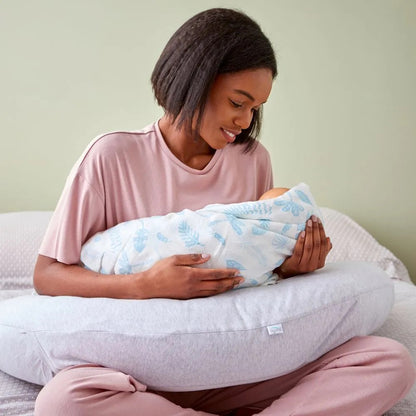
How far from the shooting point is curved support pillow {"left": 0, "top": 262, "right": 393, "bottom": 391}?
1.09 metres

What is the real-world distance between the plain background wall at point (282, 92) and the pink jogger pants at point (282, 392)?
1.37m

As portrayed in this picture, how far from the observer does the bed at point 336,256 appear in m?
1.57

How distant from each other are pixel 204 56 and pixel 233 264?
1.55ft

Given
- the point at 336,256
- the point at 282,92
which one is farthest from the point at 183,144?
the point at 282,92

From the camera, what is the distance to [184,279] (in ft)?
3.85

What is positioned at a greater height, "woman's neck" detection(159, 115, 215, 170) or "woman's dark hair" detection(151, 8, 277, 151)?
"woman's dark hair" detection(151, 8, 277, 151)

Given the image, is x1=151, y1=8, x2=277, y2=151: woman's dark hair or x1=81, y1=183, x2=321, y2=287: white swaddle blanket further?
x1=151, y1=8, x2=277, y2=151: woman's dark hair

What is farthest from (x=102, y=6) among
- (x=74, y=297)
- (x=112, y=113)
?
(x=74, y=297)

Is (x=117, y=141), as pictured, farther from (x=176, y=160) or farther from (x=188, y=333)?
(x=188, y=333)

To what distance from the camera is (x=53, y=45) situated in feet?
8.02

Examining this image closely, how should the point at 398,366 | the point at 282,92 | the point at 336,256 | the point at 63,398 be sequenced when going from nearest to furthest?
the point at 63,398 < the point at 398,366 < the point at 336,256 < the point at 282,92

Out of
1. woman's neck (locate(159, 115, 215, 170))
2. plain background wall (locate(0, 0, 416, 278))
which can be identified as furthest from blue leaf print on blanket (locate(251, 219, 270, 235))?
plain background wall (locate(0, 0, 416, 278))

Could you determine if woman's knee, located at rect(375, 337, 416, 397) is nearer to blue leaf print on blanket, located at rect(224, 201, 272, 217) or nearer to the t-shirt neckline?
blue leaf print on blanket, located at rect(224, 201, 272, 217)

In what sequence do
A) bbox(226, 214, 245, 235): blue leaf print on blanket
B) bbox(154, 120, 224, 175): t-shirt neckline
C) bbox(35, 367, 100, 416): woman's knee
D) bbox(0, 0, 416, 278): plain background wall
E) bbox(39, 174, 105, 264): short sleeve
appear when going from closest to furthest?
1. bbox(35, 367, 100, 416): woman's knee
2. bbox(226, 214, 245, 235): blue leaf print on blanket
3. bbox(39, 174, 105, 264): short sleeve
4. bbox(154, 120, 224, 175): t-shirt neckline
5. bbox(0, 0, 416, 278): plain background wall
